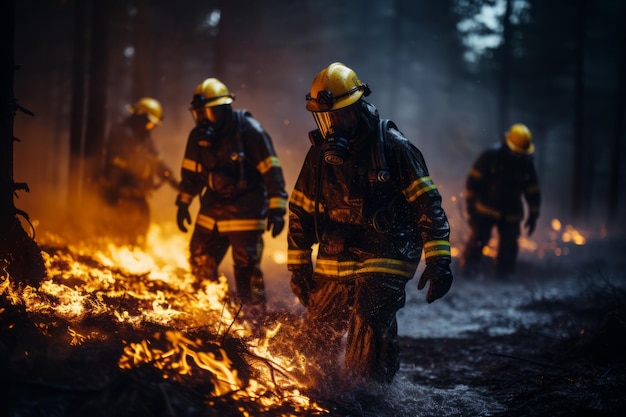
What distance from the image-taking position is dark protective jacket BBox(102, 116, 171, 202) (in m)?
9.47

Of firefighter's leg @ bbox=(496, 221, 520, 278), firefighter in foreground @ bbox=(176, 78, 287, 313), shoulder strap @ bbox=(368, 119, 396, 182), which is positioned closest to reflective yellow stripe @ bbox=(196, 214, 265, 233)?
firefighter in foreground @ bbox=(176, 78, 287, 313)

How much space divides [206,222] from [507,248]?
21.1 feet

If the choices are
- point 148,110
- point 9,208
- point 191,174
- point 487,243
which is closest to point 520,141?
point 487,243

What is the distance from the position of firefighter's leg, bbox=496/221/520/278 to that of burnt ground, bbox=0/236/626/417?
167 inches

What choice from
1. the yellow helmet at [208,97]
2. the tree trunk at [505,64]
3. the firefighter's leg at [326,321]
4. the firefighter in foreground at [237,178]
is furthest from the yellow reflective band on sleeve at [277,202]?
the tree trunk at [505,64]

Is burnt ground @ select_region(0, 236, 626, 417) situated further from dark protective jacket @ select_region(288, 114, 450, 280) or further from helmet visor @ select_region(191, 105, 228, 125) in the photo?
helmet visor @ select_region(191, 105, 228, 125)

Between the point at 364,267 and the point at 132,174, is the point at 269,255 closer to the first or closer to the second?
the point at 132,174

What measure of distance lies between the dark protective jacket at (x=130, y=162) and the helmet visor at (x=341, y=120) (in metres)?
6.15

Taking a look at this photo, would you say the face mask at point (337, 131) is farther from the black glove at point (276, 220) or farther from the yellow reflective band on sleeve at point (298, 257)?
the black glove at point (276, 220)

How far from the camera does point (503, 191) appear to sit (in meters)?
10.1

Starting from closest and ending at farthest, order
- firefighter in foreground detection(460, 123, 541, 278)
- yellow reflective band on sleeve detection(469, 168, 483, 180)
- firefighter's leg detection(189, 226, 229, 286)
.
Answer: firefighter's leg detection(189, 226, 229, 286)
firefighter in foreground detection(460, 123, 541, 278)
yellow reflective band on sleeve detection(469, 168, 483, 180)

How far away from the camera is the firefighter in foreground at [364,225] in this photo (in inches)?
157

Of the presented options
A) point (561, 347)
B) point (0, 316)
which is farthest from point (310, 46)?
point (0, 316)

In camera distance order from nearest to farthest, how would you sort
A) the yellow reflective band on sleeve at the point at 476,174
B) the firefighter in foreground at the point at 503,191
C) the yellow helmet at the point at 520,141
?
the yellow helmet at the point at 520,141 < the firefighter in foreground at the point at 503,191 < the yellow reflective band on sleeve at the point at 476,174
